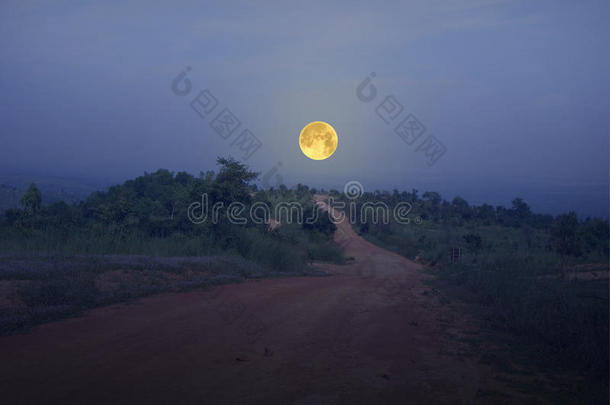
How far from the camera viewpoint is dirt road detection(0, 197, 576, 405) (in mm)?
4254

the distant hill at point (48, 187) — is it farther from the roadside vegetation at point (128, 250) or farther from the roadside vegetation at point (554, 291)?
the roadside vegetation at point (554, 291)

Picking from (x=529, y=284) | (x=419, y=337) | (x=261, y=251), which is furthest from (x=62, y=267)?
(x=529, y=284)

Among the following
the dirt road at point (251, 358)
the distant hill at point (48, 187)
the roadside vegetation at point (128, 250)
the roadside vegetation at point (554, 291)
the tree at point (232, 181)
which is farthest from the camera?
the distant hill at point (48, 187)

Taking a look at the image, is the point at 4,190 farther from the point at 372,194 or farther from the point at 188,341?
the point at 372,194

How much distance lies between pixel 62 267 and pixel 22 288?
1515mm

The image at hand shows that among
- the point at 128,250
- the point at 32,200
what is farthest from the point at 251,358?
the point at 32,200

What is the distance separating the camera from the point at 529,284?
9398 mm

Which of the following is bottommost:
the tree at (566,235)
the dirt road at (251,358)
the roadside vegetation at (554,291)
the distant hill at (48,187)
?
the dirt road at (251,358)

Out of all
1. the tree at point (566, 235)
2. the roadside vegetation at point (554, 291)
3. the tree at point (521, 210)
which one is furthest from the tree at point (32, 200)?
the tree at point (521, 210)

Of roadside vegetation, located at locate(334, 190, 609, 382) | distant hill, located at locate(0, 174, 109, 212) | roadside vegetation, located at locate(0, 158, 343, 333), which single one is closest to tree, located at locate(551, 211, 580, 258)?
roadside vegetation, located at locate(334, 190, 609, 382)

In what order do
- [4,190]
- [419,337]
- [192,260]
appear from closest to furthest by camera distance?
[419,337] → [192,260] → [4,190]

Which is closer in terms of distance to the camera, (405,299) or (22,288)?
(22,288)

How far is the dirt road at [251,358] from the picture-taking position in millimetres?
4254

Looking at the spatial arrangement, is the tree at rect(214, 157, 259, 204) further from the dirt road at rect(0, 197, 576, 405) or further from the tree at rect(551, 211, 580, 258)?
the tree at rect(551, 211, 580, 258)
